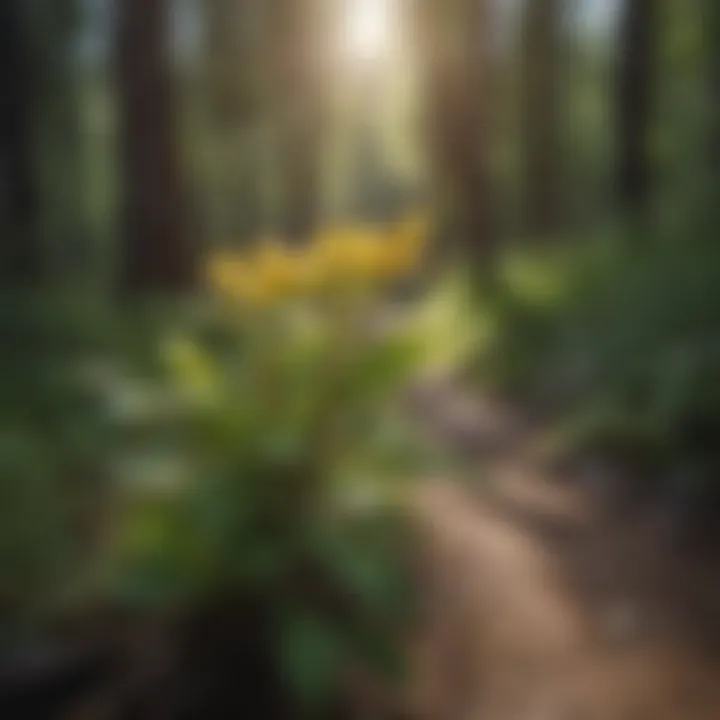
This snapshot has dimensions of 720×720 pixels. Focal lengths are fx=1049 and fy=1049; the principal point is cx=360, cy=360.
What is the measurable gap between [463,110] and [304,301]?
1.56 feet

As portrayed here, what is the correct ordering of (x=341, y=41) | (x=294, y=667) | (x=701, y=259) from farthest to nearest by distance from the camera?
(x=701, y=259), (x=341, y=41), (x=294, y=667)

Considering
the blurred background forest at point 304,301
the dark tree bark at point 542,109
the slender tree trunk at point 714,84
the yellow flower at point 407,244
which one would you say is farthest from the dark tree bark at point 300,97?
the slender tree trunk at point 714,84

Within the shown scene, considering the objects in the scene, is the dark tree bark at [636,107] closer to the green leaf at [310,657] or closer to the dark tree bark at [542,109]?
the dark tree bark at [542,109]

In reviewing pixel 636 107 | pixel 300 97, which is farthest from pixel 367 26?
pixel 636 107

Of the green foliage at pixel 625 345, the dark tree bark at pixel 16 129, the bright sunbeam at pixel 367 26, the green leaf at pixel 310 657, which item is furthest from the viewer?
the dark tree bark at pixel 16 129

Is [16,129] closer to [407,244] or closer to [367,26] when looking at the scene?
[367,26]

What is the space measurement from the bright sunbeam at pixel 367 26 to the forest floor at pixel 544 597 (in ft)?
1.77

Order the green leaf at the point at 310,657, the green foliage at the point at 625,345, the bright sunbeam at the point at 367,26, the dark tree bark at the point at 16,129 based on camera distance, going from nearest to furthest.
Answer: the green leaf at the point at 310,657 → the bright sunbeam at the point at 367,26 → the green foliage at the point at 625,345 → the dark tree bark at the point at 16,129

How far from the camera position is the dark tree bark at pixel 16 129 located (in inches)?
73.4

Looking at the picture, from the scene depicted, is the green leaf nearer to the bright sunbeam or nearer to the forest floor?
the forest floor

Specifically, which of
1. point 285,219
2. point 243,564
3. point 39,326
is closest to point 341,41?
point 285,219

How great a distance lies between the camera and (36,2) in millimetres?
1859

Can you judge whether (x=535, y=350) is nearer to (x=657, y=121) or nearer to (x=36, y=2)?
(x=657, y=121)

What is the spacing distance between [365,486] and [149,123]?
27.1 inches
